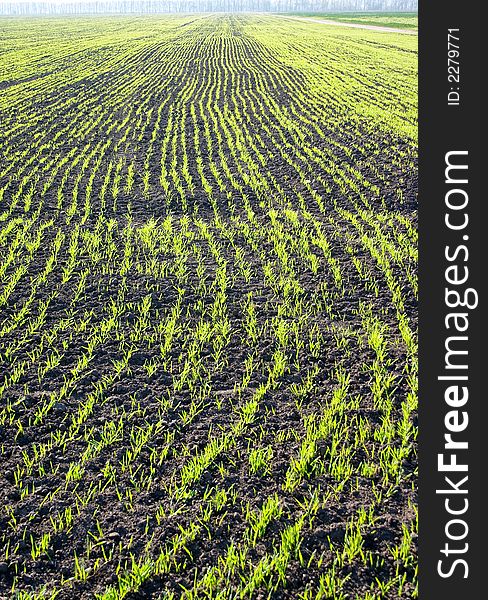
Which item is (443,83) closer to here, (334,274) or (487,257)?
(487,257)

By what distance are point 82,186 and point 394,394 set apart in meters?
7.85

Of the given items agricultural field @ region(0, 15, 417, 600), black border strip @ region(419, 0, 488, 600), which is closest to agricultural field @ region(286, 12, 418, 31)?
agricultural field @ region(0, 15, 417, 600)

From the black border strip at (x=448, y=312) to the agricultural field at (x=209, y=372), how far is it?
0.62m

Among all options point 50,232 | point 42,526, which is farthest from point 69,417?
point 50,232

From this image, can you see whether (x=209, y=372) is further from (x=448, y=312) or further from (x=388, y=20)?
(x=388, y=20)

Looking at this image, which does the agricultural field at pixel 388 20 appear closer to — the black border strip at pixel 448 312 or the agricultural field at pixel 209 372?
the agricultural field at pixel 209 372

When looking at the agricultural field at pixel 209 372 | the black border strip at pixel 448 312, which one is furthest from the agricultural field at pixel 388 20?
the black border strip at pixel 448 312

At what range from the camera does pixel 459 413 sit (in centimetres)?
296

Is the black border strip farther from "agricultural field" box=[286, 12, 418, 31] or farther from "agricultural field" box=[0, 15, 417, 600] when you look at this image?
"agricultural field" box=[286, 12, 418, 31]

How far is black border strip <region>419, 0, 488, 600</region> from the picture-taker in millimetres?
2709

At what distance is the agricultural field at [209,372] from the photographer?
3.37m

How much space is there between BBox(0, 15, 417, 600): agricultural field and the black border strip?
623 mm

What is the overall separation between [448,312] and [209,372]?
2557 millimetres

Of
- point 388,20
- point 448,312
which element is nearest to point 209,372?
point 448,312
